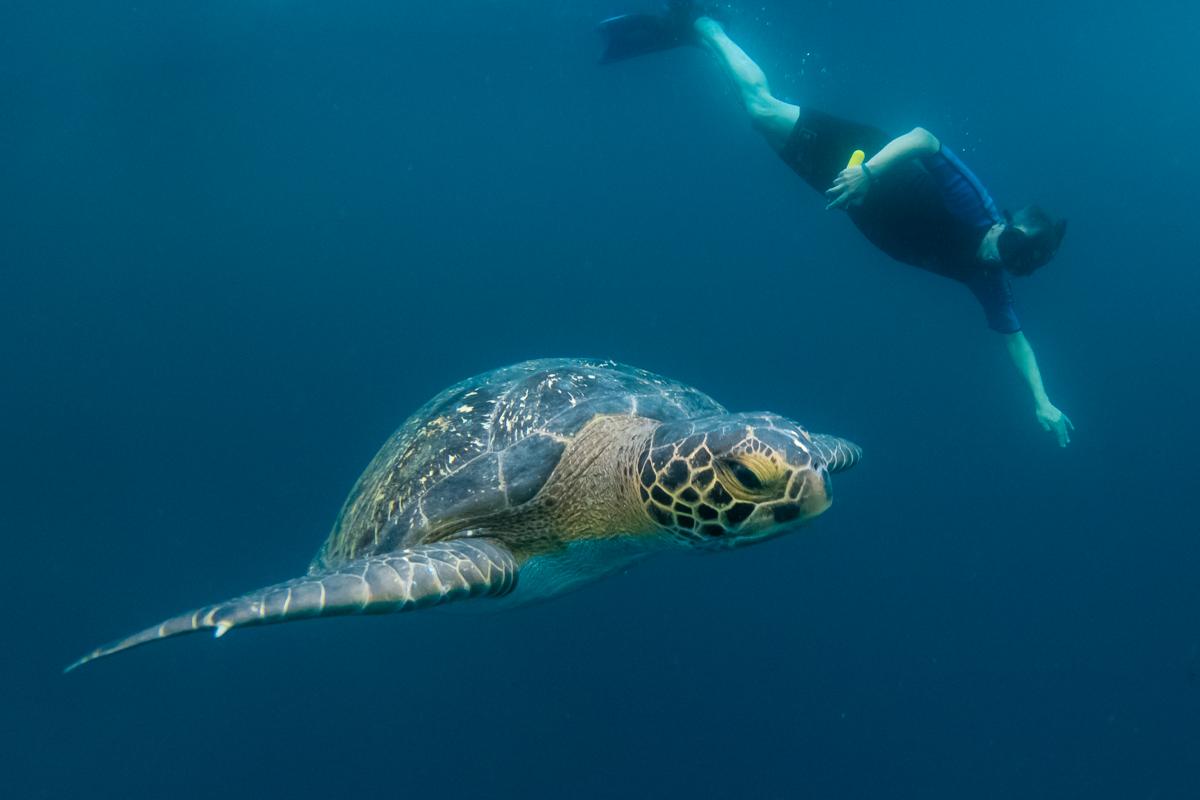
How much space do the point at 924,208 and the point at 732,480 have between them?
552 centimetres

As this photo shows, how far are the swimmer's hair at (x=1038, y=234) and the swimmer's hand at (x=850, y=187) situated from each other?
5.20 ft

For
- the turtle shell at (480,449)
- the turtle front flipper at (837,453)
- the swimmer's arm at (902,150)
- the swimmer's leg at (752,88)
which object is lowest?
the turtle front flipper at (837,453)

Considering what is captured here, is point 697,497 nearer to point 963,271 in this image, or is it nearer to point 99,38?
point 963,271

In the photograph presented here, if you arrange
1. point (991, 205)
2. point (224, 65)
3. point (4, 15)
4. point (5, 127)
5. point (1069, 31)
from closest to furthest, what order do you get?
1. point (991, 205)
2. point (4, 15)
3. point (5, 127)
4. point (224, 65)
5. point (1069, 31)

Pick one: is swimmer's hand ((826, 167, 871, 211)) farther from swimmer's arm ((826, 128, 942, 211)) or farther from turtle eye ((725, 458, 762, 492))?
turtle eye ((725, 458, 762, 492))

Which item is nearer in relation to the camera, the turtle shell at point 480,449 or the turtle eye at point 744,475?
the turtle eye at point 744,475

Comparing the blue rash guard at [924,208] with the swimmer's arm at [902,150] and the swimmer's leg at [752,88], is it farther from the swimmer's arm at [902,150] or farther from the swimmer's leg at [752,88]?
the swimmer's leg at [752,88]

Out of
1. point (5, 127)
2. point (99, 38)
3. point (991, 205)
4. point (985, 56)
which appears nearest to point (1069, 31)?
point (985, 56)

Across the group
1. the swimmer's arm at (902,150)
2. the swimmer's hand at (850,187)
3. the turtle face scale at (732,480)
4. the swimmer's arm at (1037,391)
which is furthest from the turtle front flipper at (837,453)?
the swimmer's arm at (1037,391)

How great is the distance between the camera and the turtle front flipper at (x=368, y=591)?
106 inches

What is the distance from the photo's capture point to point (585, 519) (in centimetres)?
411

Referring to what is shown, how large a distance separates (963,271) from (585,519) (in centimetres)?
569

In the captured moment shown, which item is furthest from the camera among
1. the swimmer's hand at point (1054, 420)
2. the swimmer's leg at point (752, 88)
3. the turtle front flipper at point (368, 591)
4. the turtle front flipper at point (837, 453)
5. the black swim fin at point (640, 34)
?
the black swim fin at point (640, 34)

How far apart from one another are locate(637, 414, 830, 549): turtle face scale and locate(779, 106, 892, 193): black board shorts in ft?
18.7
